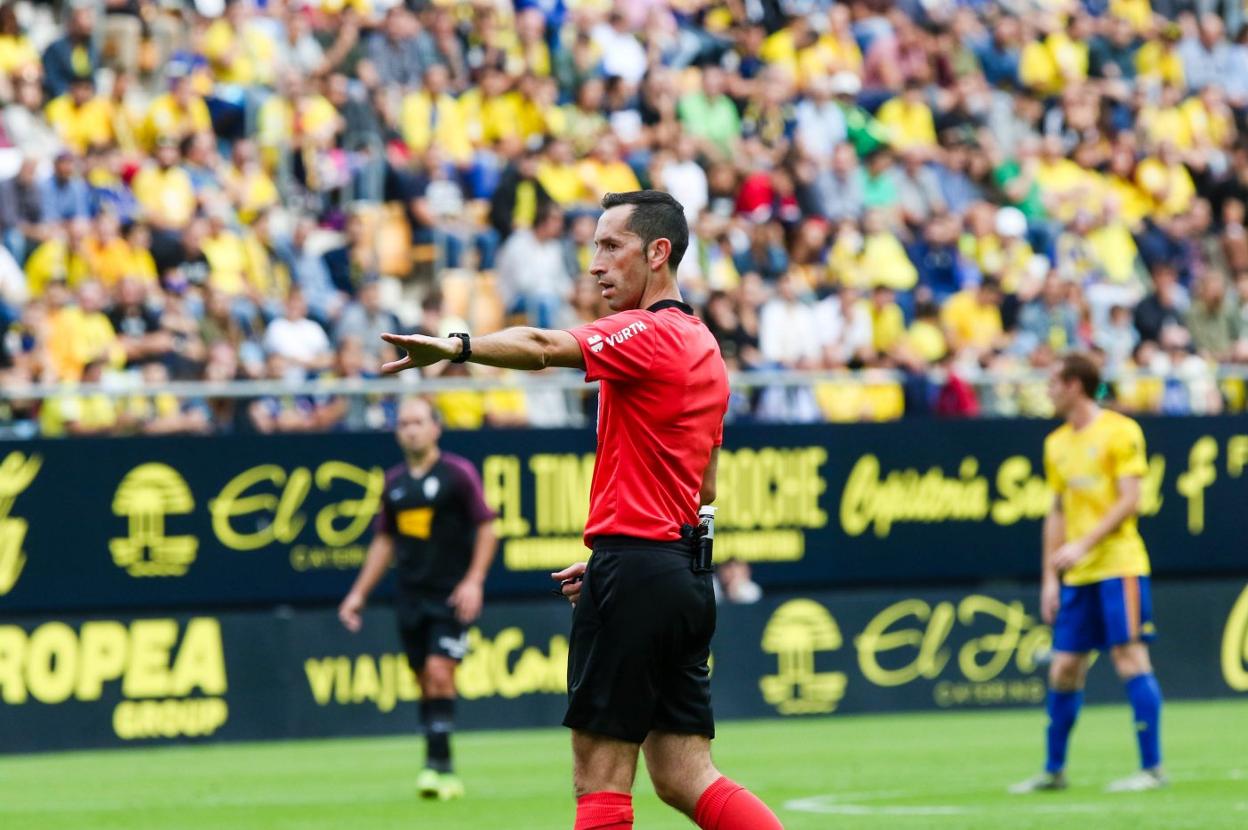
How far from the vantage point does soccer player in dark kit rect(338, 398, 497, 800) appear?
12.2 meters

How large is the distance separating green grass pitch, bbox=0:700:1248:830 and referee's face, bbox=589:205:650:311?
14.6 ft

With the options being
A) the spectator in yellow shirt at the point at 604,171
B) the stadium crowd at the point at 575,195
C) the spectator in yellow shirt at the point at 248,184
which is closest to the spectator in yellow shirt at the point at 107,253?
the stadium crowd at the point at 575,195

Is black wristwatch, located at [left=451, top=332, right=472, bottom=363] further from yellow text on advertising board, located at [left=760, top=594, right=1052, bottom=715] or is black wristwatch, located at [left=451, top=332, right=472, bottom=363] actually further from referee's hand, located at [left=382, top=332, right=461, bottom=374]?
yellow text on advertising board, located at [left=760, top=594, right=1052, bottom=715]

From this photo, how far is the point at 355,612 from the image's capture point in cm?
1271

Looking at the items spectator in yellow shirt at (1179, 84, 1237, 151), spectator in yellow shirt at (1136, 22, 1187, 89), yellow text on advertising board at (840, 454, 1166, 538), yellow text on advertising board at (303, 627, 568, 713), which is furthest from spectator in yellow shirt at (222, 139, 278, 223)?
spectator in yellow shirt at (1136, 22, 1187, 89)

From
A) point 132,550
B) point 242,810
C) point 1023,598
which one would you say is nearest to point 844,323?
point 1023,598

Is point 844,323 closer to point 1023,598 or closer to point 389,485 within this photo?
point 1023,598

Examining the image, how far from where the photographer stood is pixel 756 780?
1298 cm

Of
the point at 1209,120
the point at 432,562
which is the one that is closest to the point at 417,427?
the point at 432,562

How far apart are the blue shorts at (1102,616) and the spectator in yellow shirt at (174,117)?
988cm

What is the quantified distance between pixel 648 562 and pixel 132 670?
10.8 metres

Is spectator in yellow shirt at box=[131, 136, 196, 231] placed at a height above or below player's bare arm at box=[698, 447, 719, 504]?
above

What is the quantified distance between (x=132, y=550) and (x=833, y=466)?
5.72 meters

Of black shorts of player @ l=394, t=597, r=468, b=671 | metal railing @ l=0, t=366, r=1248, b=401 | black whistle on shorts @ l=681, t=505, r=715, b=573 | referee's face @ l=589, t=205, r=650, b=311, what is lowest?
black shorts of player @ l=394, t=597, r=468, b=671
